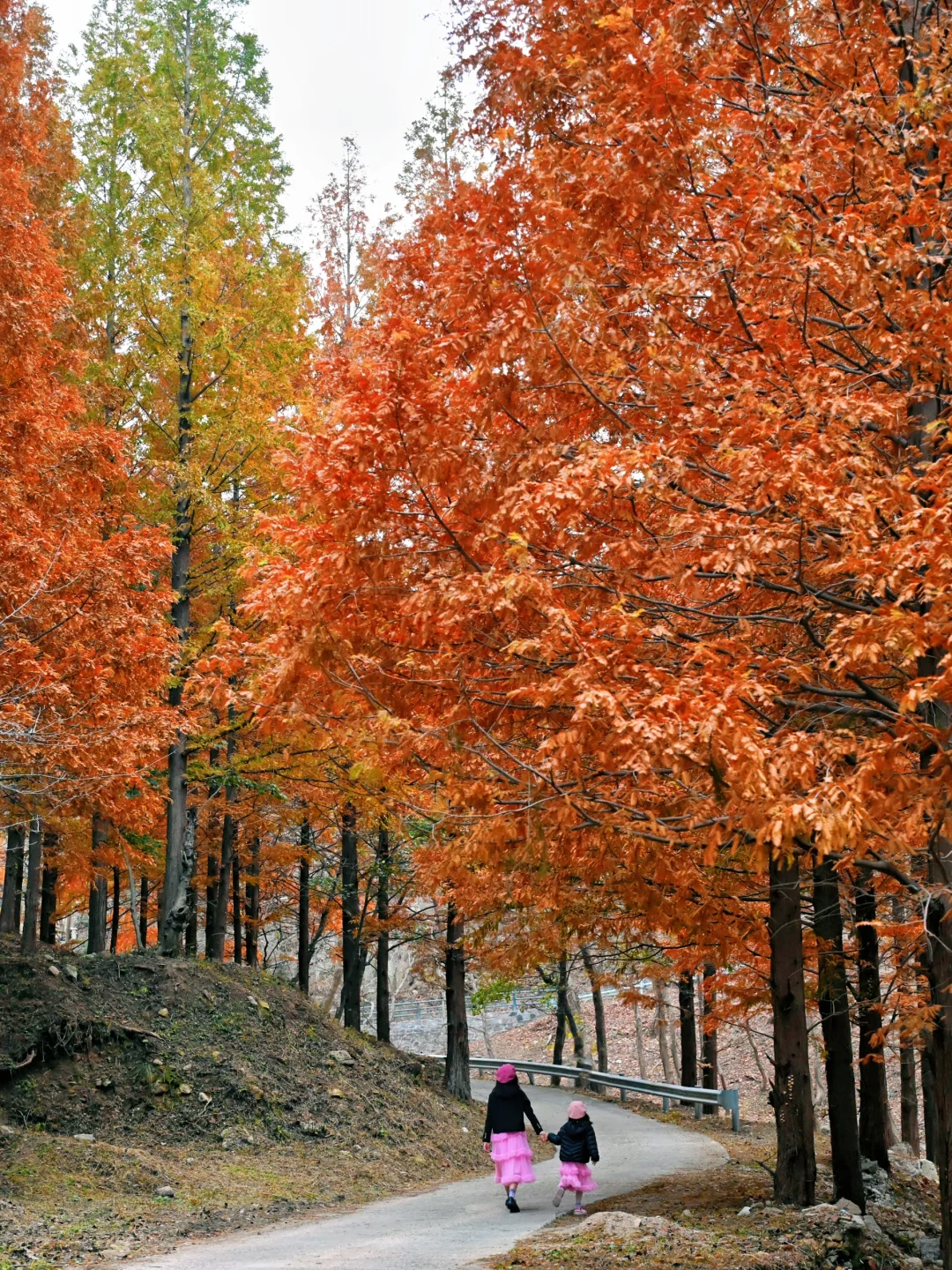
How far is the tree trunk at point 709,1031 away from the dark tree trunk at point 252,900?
30.2ft

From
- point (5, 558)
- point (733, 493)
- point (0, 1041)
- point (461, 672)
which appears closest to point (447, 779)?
point (461, 672)

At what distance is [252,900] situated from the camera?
984 inches

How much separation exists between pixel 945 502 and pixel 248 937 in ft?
78.2

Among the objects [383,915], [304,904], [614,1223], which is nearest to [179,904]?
[383,915]

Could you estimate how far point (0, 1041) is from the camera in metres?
12.1

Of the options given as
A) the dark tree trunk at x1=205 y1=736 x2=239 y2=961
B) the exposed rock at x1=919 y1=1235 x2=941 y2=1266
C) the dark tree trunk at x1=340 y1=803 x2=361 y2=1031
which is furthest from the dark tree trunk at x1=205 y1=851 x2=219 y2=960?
the exposed rock at x1=919 y1=1235 x2=941 y2=1266

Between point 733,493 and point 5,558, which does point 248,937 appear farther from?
point 733,493

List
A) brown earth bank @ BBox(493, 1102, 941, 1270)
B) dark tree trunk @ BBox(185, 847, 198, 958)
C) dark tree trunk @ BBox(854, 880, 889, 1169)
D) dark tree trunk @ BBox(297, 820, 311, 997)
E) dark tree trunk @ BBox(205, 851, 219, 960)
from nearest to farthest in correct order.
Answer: brown earth bank @ BBox(493, 1102, 941, 1270) → dark tree trunk @ BBox(854, 880, 889, 1169) → dark tree trunk @ BBox(205, 851, 219, 960) → dark tree trunk @ BBox(185, 847, 198, 958) → dark tree trunk @ BBox(297, 820, 311, 997)

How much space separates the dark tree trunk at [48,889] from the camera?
1823cm

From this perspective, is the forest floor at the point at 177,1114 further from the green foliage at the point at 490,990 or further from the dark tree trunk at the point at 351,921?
the green foliage at the point at 490,990

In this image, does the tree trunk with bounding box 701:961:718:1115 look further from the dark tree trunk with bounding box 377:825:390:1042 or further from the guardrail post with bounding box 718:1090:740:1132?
the dark tree trunk with bounding box 377:825:390:1042

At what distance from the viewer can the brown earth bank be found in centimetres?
720

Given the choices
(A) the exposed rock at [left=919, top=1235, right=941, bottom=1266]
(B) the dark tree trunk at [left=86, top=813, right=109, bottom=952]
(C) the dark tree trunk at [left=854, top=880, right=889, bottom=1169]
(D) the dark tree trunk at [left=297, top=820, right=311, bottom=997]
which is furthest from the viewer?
(D) the dark tree trunk at [left=297, top=820, right=311, bottom=997]

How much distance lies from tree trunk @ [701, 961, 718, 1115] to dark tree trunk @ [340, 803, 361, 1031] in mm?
6752
